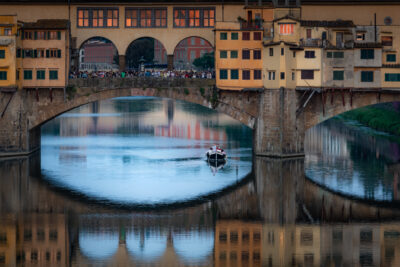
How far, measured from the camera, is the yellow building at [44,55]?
69375 mm

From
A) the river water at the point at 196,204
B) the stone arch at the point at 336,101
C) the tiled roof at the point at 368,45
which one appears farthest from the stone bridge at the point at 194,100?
the tiled roof at the point at 368,45

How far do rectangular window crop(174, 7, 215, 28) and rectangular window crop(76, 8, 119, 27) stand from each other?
5.17 meters

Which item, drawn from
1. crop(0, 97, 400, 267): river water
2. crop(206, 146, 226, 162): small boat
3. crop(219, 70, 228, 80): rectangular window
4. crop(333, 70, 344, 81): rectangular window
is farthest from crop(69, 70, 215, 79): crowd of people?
crop(333, 70, 344, 81): rectangular window

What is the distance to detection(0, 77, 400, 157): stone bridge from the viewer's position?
69.2m

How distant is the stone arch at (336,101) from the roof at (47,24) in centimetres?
2084

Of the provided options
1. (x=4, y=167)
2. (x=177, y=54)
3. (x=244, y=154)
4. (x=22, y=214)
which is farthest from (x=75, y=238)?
(x=177, y=54)

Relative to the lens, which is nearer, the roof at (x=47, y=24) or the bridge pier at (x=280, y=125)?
the bridge pier at (x=280, y=125)

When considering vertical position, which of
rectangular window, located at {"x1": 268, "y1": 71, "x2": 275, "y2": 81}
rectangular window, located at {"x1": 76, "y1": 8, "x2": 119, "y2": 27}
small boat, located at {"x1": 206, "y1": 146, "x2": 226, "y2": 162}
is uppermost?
rectangular window, located at {"x1": 76, "y1": 8, "x2": 119, "y2": 27}

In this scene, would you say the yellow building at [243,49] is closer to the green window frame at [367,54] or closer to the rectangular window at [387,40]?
the green window frame at [367,54]

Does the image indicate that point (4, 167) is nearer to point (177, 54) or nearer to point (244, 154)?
point (244, 154)

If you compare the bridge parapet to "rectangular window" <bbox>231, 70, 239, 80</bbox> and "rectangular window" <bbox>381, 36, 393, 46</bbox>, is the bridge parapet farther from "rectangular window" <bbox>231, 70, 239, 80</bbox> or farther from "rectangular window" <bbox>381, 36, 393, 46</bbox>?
"rectangular window" <bbox>381, 36, 393, 46</bbox>

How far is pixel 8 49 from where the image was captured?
6806 centimetres

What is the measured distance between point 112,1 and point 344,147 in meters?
25.5

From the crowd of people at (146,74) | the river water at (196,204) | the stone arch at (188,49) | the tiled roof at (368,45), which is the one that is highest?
the stone arch at (188,49)
